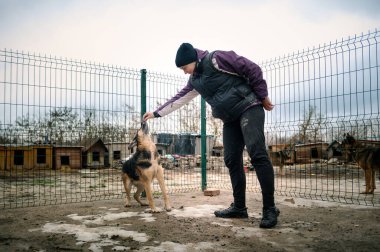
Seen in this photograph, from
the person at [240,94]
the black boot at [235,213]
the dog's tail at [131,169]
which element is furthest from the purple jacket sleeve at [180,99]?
the black boot at [235,213]

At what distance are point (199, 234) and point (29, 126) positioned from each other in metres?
4.38

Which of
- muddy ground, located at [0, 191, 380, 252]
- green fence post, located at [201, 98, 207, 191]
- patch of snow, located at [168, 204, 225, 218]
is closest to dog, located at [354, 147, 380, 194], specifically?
muddy ground, located at [0, 191, 380, 252]

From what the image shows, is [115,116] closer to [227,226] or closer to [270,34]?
[227,226]

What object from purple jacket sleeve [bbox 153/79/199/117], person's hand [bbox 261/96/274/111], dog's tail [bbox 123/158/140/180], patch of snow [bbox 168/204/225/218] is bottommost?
patch of snow [bbox 168/204/225/218]

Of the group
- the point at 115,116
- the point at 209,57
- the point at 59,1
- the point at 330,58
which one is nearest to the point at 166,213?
the point at 209,57

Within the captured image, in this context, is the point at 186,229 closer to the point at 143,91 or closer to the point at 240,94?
the point at 240,94

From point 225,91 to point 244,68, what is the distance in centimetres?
34

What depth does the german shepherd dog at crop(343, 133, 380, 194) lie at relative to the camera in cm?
634

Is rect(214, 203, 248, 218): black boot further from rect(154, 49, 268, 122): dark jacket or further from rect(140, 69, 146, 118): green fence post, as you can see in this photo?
rect(140, 69, 146, 118): green fence post

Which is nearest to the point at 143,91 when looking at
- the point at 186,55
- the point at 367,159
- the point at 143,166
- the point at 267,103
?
the point at 143,166

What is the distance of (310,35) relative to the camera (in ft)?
32.3

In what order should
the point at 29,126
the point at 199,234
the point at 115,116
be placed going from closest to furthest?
1. the point at 199,234
2. the point at 29,126
3. the point at 115,116

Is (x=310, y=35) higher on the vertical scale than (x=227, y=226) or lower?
higher

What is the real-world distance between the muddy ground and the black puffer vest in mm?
1373
